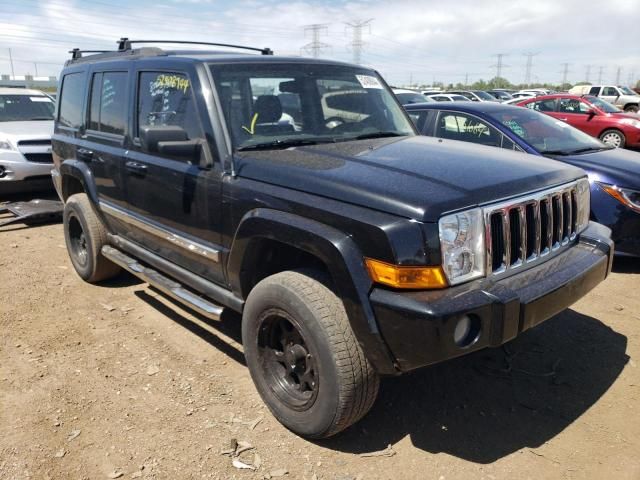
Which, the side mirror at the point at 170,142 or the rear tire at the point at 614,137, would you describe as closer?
the side mirror at the point at 170,142

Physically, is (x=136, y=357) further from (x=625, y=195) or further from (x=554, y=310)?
(x=625, y=195)

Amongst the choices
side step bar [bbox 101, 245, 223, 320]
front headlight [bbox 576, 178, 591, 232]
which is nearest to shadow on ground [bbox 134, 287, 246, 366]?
side step bar [bbox 101, 245, 223, 320]

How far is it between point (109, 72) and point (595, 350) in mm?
4213

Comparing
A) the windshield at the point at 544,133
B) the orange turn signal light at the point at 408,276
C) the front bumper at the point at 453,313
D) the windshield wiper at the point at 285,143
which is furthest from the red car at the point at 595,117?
the orange turn signal light at the point at 408,276

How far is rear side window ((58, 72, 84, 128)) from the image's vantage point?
4.93 meters

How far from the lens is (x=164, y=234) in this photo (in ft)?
12.3

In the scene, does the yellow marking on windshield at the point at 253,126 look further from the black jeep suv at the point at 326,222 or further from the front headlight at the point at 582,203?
the front headlight at the point at 582,203

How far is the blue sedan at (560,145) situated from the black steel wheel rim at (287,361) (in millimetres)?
3549

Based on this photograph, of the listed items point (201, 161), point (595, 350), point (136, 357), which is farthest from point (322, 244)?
point (595, 350)

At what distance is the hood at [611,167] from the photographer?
16.8 feet

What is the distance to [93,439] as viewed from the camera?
295 centimetres

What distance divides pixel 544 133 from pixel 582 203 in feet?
10.0

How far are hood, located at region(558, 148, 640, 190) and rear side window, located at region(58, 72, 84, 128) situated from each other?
4.64 metres

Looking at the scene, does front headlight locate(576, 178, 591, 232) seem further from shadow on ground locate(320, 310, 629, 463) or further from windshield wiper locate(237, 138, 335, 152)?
windshield wiper locate(237, 138, 335, 152)
